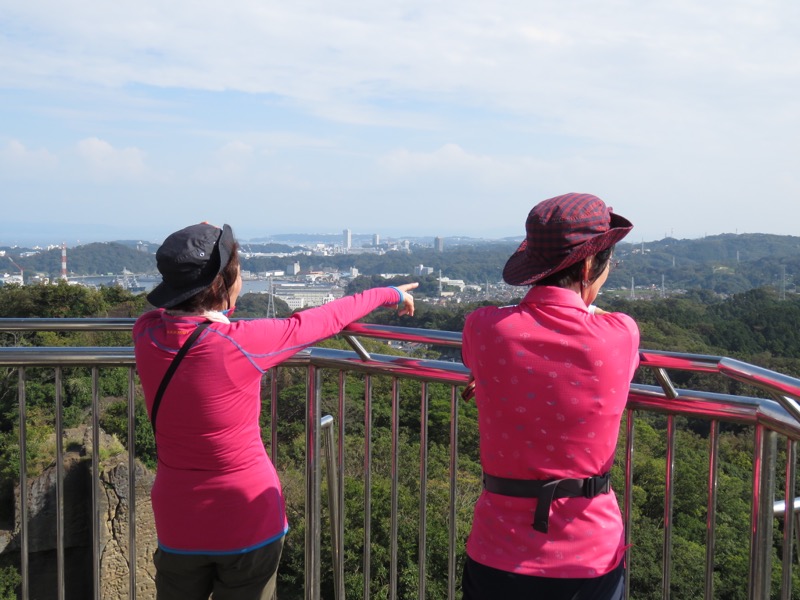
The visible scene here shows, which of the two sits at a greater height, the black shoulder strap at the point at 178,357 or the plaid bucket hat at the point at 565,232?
the plaid bucket hat at the point at 565,232

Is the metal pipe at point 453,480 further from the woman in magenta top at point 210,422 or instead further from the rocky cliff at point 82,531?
the rocky cliff at point 82,531

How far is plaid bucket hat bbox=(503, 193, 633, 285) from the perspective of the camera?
5.85ft

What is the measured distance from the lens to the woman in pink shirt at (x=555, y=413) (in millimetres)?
1748

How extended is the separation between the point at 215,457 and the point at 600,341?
111 centimetres

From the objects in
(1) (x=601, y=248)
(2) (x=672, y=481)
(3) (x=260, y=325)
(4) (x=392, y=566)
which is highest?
(1) (x=601, y=248)

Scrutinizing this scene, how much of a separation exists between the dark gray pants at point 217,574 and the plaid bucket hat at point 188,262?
0.74 m

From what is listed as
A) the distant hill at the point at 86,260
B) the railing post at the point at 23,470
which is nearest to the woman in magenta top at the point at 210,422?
the railing post at the point at 23,470

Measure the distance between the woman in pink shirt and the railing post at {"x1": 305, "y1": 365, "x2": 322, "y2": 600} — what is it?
1382mm

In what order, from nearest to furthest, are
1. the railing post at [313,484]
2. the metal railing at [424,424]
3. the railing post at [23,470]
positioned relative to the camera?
1. the metal railing at [424,424]
2. the railing post at [23,470]
3. the railing post at [313,484]

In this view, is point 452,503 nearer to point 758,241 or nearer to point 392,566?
point 392,566

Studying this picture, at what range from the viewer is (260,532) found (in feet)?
7.32

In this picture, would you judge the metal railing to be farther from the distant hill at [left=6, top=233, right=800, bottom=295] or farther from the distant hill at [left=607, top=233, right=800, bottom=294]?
the distant hill at [left=607, top=233, right=800, bottom=294]

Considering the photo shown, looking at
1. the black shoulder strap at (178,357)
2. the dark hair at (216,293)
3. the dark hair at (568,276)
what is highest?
the dark hair at (568,276)

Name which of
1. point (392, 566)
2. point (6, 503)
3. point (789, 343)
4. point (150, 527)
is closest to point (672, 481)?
point (392, 566)
